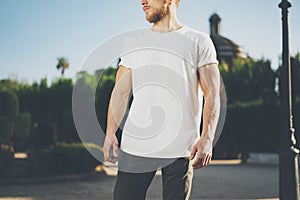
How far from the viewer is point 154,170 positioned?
84.2 inches

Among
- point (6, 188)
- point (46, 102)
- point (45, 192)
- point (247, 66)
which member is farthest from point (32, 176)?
point (247, 66)

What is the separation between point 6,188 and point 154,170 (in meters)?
8.92

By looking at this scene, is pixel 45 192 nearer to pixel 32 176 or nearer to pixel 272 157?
pixel 32 176

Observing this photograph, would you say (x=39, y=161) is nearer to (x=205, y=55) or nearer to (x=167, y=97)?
(x=167, y=97)

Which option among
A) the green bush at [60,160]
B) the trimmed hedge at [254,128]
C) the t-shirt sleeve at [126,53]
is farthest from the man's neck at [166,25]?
the trimmed hedge at [254,128]

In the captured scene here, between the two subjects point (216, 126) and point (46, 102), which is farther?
point (46, 102)

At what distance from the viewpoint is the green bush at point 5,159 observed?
36.9 feet

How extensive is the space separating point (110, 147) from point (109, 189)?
799 cm

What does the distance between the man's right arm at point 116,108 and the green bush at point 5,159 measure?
32.4 feet

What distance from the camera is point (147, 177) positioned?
7.01 feet

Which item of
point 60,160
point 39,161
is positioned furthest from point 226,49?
point 39,161

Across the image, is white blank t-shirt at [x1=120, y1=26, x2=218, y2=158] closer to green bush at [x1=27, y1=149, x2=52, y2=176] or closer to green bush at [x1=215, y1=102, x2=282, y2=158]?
green bush at [x1=27, y1=149, x2=52, y2=176]

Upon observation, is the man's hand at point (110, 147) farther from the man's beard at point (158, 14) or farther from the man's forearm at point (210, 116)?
the man's beard at point (158, 14)

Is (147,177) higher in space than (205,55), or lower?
lower
